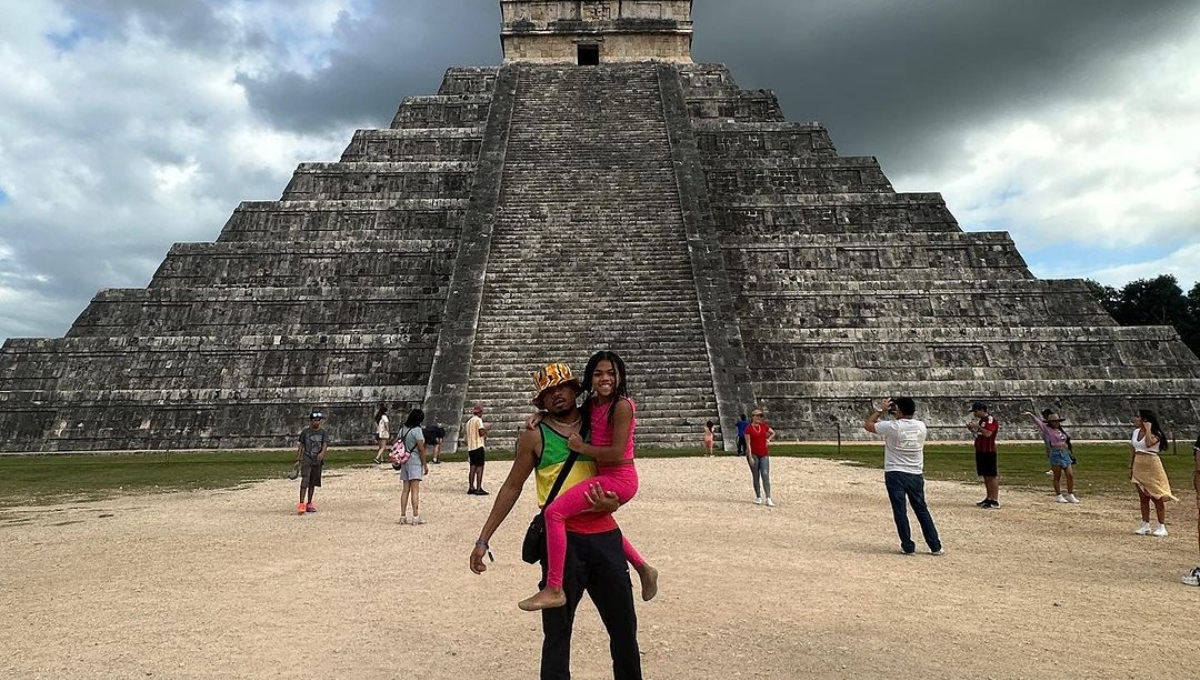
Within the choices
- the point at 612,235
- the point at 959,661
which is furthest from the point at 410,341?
the point at 959,661

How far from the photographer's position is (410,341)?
19141mm

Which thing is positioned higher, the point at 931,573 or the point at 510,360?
the point at 510,360

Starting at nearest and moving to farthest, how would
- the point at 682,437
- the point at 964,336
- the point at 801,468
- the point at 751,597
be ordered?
the point at 751,597 < the point at 801,468 < the point at 682,437 < the point at 964,336

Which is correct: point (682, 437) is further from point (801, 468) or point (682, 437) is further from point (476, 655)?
point (476, 655)

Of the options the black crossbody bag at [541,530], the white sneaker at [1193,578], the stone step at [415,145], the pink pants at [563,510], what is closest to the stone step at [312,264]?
the stone step at [415,145]

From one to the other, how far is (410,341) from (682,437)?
25.0ft

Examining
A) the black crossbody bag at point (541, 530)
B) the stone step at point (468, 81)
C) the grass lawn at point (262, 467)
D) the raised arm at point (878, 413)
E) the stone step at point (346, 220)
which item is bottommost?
the grass lawn at point (262, 467)

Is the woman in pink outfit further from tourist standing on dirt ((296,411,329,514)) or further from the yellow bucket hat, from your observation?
tourist standing on dirt ((296,411,329,514))

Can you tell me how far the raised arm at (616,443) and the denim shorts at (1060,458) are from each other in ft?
28.4

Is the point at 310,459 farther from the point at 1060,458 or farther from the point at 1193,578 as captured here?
the point at 1060,458

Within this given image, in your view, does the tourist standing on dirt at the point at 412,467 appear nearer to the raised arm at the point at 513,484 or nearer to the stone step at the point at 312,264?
the raised arm at the point at 513,484

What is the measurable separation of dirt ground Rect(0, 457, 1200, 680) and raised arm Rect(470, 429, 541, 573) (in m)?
1.13

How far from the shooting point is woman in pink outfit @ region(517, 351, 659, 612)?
3.08m

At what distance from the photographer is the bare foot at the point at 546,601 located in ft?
9.86
